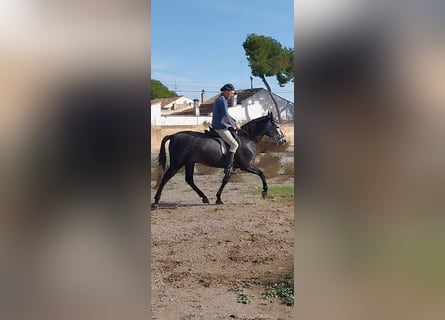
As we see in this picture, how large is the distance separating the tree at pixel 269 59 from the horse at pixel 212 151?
0.17m

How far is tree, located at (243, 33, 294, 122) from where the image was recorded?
9.68 feet

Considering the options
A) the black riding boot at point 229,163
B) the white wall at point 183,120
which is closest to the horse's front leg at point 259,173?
the black riding boot at point 229,163

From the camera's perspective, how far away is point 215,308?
296 cm

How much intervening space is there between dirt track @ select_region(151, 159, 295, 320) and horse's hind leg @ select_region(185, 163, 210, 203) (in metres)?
0.03

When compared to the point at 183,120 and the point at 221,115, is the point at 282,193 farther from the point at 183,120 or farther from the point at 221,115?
the point at 183,120

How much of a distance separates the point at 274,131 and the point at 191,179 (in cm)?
72

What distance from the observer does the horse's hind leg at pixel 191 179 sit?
314 centimetres

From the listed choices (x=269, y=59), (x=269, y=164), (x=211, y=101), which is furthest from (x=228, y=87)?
(x=269, y=164)

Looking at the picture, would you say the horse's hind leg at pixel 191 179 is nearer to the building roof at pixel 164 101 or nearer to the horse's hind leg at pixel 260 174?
the horse's hind leg at pixel 260 174

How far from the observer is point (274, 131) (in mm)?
3129
